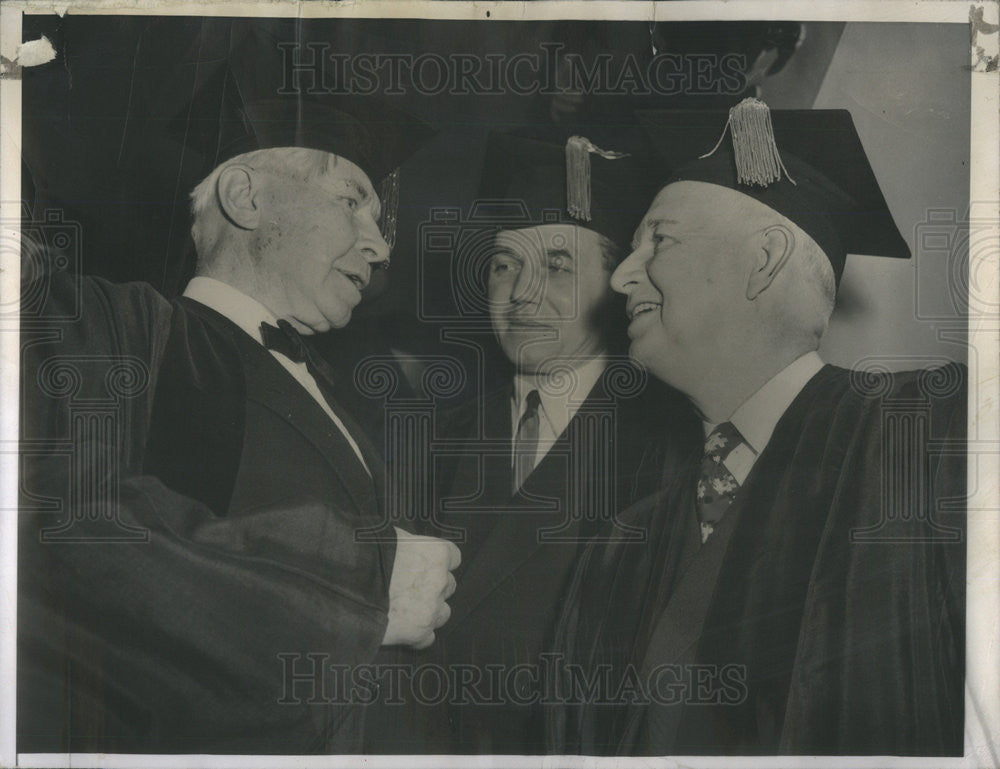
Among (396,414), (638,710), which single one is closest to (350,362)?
(396,414)

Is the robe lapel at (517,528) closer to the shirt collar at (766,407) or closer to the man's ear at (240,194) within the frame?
the shirt collar at (766,407)

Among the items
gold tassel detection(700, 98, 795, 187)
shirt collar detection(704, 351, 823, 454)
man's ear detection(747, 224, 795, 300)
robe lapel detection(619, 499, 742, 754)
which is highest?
gold tassel detection(700, 98, 795, 187)

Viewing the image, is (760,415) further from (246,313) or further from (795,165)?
(246,313)

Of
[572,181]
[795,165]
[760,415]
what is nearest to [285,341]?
[572,181]

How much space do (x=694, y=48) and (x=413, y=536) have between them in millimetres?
1331

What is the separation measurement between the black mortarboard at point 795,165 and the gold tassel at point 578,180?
0.17m

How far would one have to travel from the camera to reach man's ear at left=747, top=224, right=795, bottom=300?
6.59ft

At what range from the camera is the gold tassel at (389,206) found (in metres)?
2.03

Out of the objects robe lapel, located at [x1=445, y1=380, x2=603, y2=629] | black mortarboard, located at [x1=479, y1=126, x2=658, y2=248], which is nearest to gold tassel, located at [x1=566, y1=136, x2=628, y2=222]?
black mortarboard, located at [x1=479, y1=126, x2=658, y2=248]

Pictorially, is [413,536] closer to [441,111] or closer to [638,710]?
[638,710]

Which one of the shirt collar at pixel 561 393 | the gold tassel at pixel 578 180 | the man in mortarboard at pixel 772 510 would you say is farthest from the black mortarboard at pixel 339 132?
the man in mortarboard at pixel 772 510

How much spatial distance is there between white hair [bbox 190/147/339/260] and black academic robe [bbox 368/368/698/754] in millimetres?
664

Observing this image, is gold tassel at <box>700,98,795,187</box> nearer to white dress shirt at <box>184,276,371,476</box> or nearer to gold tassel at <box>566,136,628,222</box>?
gold tassel at <box>566,136,628,222</box>

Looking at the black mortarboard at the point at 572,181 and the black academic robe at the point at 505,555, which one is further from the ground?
the black mortarboard at the point at 572,181
